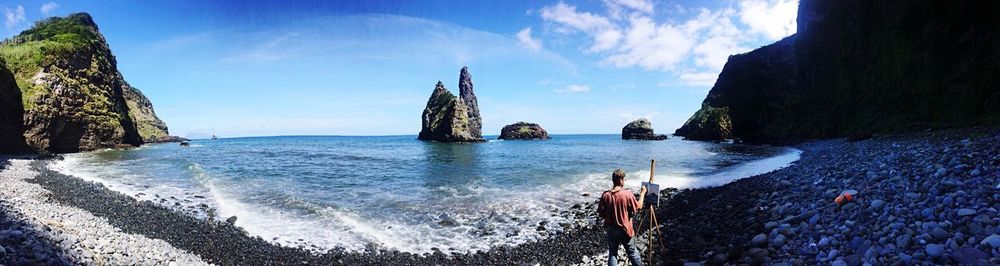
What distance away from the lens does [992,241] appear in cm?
581

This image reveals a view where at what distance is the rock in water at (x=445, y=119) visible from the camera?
117 meters

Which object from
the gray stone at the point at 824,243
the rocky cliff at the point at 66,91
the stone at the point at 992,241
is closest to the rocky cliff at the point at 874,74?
the gray stone at the point at 824,243

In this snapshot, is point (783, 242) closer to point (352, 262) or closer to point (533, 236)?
point (533, 236)

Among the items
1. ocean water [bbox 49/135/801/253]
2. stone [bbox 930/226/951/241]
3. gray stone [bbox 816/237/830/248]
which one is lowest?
ocean water [bbox 49/135/801/253]

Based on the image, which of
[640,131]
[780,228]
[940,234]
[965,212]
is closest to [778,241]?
[780,228]

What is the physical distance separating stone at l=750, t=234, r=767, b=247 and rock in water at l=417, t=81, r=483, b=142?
107673 millimetres

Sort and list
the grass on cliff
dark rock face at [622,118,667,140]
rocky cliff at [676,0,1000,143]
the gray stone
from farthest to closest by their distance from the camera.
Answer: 1. dark rock face at [622,118,667,140]
2. the grass on cliff
3. rocky cliff at [676,0,1000,143]
4. the gray stone

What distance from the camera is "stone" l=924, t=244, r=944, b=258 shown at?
6078 millimetres

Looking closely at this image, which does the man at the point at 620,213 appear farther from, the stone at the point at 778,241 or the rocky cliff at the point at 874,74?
→ the rocky cliff at the point at 874,74

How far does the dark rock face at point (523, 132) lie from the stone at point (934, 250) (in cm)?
15503

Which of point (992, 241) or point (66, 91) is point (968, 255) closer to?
point (992, 241)

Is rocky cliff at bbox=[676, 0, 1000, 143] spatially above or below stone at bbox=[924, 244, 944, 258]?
above

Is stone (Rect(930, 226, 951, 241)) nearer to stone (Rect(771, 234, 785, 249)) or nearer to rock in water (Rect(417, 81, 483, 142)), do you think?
stone (Rect(771, 234, 785, 249))

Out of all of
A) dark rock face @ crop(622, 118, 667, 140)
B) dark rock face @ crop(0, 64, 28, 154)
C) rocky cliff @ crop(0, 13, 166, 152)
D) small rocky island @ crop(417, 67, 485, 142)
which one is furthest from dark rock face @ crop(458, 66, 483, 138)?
dark rock face @ crop(0, 64, 28, 154)
